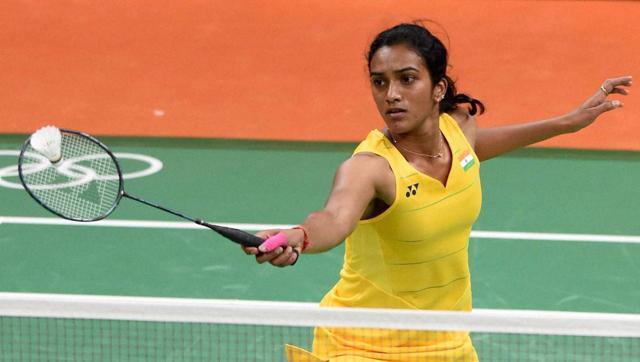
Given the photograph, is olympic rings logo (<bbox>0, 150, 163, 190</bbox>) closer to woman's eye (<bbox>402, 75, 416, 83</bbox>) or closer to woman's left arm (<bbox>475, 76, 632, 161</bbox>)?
woman's left arm (<bbox>475, 76, 632, 161</bbox>)

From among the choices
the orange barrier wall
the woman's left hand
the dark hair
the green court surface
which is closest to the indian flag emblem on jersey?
the dark hair

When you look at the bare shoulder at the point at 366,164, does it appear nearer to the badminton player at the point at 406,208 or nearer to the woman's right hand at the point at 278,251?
the badminton player at the point at 406,208

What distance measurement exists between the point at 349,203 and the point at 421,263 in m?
0.58

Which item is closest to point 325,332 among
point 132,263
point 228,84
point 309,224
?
point 309,224

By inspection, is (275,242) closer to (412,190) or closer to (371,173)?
(371,173)

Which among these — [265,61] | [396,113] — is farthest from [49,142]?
[265,61]

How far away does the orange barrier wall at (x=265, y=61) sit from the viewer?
1142 cm

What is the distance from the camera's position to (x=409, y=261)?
464cm

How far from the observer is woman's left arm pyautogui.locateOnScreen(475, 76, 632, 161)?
17.6 ft

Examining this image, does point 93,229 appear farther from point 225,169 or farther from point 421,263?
point 421,263

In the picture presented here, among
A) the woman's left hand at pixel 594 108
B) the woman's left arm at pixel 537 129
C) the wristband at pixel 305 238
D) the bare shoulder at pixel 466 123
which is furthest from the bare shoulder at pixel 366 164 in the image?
the woman's left hand at pixel 594 108

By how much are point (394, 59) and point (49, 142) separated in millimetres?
1334

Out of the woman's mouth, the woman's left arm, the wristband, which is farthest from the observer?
the woman's left arm

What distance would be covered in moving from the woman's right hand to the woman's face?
2.60 ft
